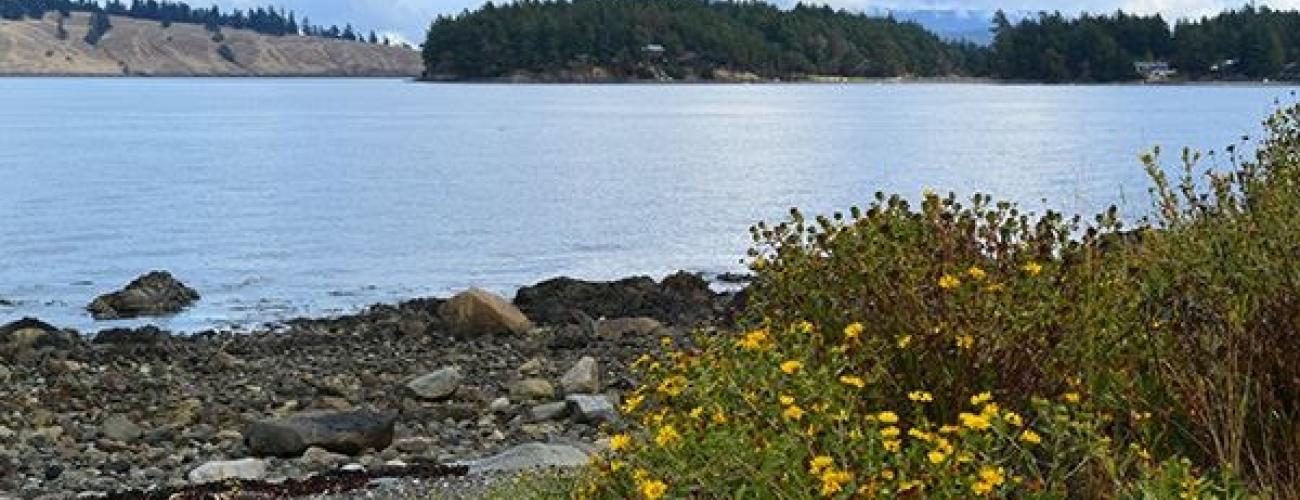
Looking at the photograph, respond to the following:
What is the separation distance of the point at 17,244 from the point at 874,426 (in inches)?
1371

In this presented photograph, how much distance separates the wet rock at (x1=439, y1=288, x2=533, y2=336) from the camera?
2222 cm

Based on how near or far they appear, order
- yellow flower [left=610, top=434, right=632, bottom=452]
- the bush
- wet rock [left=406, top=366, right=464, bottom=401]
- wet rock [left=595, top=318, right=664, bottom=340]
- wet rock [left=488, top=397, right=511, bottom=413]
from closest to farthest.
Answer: the bush, yellow flower [left=610, top=434, right=632, bottom=452], wet rock [left=488, top=397, right=511, bottom=413], wet rock [left=406, top=366, right=464, bottom=401], wet rock [left=595, top=318, right=664, bottom=340]

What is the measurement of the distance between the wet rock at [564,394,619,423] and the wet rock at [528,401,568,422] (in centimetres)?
6

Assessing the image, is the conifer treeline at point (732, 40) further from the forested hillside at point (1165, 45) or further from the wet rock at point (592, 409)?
the wet rock at point (592, 409)

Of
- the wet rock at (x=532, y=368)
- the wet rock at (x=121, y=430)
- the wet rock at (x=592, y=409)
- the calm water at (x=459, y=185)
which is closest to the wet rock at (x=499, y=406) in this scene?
the wet rock at (x=592, y=409)

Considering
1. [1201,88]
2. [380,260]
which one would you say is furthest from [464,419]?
[1201,88]

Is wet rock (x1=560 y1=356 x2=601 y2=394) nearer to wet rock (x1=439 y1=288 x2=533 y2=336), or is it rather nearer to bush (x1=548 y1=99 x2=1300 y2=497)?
wet rock (x1=439 y1=288 x2=533 y2=336)

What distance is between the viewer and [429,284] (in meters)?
31.5

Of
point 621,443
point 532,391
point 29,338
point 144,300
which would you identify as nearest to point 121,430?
point 532,391

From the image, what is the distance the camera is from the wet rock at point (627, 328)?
2175 centimetres

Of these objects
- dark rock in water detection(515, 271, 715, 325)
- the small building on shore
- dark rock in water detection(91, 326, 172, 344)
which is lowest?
the small building on shore

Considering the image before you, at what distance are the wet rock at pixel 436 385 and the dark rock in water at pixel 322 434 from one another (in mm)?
2688

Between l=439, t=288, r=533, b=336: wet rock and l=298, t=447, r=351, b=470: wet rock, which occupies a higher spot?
l=298, t=447, r=351, b=470: wet rock

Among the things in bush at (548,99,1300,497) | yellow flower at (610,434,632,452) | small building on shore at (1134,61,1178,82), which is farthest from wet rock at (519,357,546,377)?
small building on shore at (1134,61,1178,82)
